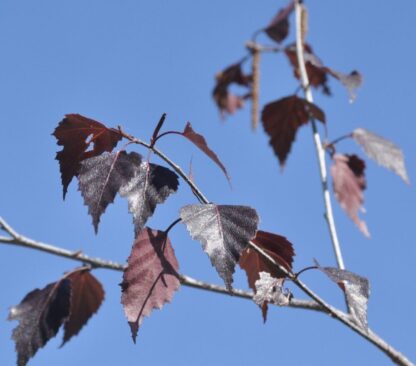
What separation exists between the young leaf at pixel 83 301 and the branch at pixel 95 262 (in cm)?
11

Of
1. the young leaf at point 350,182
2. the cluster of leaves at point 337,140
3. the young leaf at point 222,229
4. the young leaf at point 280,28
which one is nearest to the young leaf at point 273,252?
the young leaf at point 222,229

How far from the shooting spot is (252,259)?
1217 mm

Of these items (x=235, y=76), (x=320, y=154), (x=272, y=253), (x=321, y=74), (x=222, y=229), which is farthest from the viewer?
(x=235, y=76)

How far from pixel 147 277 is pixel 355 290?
0.94 ft

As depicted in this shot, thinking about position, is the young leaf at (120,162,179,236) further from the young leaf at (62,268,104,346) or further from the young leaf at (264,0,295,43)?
the young leaf at (264,0,295,43)

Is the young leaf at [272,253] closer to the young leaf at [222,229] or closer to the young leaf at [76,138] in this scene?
the young leaf at [222,229]

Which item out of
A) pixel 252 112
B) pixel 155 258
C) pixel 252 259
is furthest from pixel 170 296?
pixel 252 112

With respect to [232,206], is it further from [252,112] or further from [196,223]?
[252,112]

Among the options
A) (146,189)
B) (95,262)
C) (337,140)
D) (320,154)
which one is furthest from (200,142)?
(337,140)

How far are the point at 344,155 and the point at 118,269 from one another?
98 centimetres

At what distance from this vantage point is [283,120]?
2.01m

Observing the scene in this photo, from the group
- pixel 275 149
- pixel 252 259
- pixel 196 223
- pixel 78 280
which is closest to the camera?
pixel 196 223

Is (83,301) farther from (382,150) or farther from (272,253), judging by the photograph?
(382,150)

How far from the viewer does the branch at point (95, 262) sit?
1.25 m
